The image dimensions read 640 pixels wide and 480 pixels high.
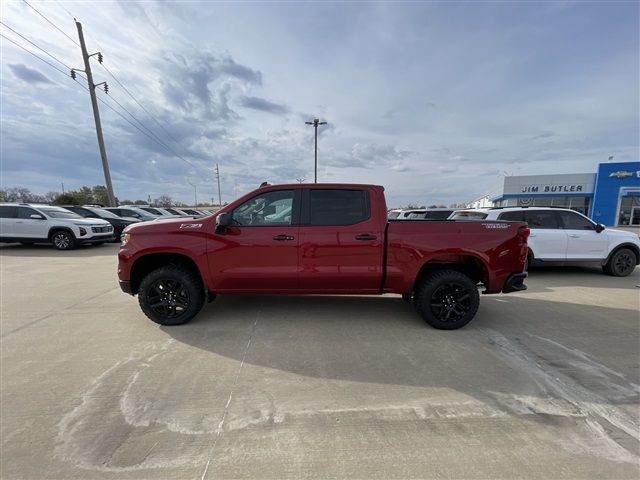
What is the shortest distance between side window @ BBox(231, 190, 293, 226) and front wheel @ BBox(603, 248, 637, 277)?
8240 millimetres

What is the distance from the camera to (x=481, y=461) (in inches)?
82.9

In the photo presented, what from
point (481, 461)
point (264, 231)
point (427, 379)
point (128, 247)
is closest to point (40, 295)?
point (128, 247)

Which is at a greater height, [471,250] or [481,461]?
[471,250]

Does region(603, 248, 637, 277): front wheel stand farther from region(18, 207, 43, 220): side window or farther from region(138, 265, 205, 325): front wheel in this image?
region(18, 207, 43, 220): side window

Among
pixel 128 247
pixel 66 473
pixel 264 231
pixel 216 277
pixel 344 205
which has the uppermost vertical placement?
pixel 344 205

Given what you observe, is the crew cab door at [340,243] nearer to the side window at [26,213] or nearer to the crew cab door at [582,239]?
the crew cab door at [582,239]

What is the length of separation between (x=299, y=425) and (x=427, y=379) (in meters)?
1.34

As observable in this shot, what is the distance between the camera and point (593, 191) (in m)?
30.5

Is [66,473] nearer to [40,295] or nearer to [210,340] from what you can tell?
[210,340]

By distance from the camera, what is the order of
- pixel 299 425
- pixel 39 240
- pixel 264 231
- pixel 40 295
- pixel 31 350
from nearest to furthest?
pixel 299 425 → pixel 31 350 → pixel 264 231 → pixel 40 295 → pixel 39 240

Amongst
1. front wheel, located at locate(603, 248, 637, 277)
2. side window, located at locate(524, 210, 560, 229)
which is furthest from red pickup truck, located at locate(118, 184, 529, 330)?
front wheel, located at locate(603, 248, 637, 277)

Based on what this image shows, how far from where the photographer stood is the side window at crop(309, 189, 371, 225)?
4.23 m

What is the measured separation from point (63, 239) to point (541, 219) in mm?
15183

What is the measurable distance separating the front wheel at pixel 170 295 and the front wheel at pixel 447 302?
9.93 ft
